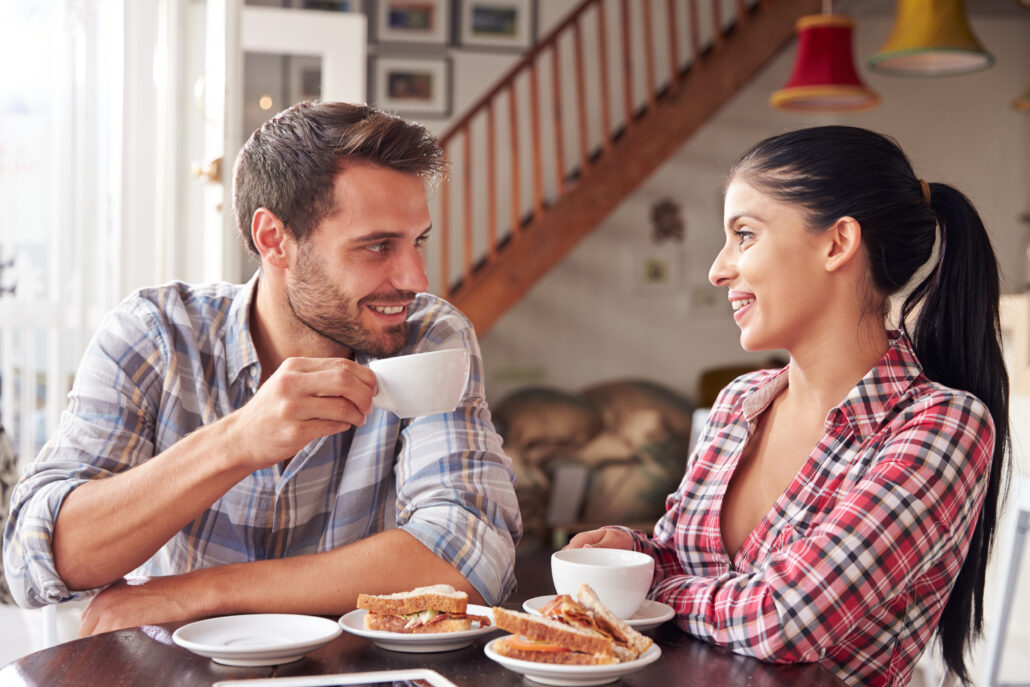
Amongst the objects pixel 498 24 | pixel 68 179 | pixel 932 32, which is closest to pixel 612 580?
pixel 68 179

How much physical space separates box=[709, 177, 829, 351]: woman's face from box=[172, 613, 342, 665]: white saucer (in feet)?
2.23

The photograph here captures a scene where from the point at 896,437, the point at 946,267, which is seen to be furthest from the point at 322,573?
the point at 946,267

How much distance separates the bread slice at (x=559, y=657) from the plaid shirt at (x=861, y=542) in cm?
23

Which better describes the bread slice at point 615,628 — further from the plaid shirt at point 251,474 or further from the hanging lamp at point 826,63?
the hanging lamp at point 826,63

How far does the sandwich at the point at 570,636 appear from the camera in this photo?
918 mm

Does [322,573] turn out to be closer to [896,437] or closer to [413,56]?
[896,437]

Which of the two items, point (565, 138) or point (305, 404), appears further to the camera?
point (565, 138)

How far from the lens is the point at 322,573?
4.11ft

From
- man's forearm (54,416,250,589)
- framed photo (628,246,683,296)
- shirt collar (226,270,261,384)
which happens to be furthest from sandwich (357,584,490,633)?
framed photo (628,246,683,296)

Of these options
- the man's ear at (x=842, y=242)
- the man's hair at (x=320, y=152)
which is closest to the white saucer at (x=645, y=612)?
the man's ear at (x=842, y=242)

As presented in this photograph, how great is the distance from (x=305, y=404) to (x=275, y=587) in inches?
8.7

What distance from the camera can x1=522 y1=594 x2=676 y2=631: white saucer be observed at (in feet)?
3.59

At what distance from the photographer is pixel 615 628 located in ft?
3.12

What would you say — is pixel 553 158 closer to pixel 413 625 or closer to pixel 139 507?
pixel 139 507
